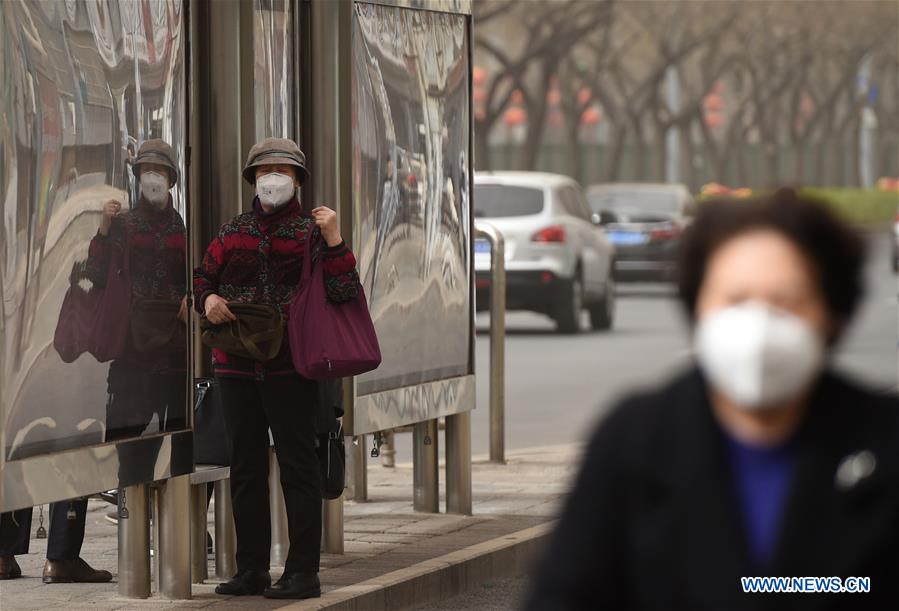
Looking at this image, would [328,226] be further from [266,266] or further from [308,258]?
[266,266]

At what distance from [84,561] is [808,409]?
17.2 ft

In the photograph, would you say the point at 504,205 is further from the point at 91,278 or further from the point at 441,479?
the point at 91,278

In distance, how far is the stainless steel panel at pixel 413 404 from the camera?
790cm

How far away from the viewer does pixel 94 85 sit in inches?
243

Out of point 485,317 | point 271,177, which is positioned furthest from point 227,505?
point 485,317

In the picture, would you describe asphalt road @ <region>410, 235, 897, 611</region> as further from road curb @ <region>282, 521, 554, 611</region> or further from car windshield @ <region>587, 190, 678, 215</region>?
car windshield @ <region>587, 190, 678, 215</region>

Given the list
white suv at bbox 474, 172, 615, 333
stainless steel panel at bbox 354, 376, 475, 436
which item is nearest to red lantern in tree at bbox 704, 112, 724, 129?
white suv at bbox 474, 172, 615, 333

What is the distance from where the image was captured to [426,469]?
29.7 ft

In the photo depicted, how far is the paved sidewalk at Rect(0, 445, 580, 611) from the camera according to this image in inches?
266

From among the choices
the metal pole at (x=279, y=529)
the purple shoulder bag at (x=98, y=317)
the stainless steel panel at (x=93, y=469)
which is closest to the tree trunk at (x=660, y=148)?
the metal pole at (x=279, y=529)

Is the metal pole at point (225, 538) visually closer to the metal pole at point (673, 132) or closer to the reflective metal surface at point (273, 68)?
the reflective metal surface at point (273, 68)

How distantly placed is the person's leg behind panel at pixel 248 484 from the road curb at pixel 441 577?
0.84 feet

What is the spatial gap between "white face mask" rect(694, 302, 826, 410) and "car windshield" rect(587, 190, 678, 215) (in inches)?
1023

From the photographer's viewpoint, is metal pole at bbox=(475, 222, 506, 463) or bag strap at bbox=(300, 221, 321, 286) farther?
metal pole at bbox=(475, 222, 506, 463)
